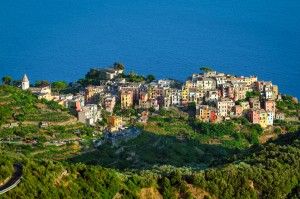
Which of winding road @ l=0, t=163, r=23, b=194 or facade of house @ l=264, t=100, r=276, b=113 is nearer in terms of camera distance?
winding road @ l=0, t=163, r=23, b=194

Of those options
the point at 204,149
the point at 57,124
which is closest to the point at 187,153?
the point at 204,149

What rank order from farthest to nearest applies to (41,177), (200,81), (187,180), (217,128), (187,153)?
(200,81) → (217,128) → (187,153) → (187,180) → (41,177)

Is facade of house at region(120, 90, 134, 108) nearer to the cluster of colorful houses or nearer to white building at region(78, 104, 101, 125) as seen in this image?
the cluster of colorful houses

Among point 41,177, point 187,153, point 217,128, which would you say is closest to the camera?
point 41,177

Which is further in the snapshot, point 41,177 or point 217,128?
point 217,128

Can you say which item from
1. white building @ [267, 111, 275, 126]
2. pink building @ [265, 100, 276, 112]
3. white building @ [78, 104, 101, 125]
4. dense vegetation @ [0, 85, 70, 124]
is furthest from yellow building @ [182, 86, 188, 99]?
dense vegetation @ [0, 85, 70, 124]

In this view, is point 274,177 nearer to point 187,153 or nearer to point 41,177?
point 41,177
